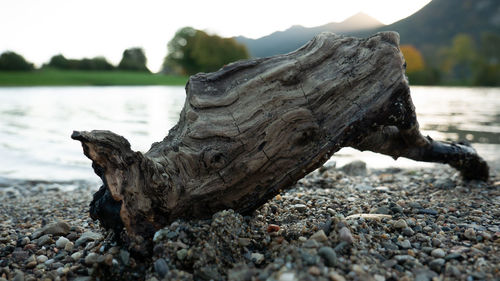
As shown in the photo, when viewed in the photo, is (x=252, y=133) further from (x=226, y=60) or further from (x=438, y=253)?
(x=226, y=60)

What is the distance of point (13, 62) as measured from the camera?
6122 cm

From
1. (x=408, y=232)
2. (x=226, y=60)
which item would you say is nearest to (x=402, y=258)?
(x=408, y=232)

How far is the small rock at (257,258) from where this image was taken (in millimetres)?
2797

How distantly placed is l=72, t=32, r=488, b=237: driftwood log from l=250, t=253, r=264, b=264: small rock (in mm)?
484

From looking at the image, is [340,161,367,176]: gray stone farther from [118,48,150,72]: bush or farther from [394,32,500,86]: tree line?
[118,48,150,72]: bush

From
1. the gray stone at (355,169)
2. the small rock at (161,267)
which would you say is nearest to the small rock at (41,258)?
the small rock at (161,267)

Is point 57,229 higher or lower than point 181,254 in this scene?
lower

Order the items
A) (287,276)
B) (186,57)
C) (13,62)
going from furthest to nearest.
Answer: (186,57)
(13,62)
(287,276)

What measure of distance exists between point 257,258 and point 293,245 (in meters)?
0.29

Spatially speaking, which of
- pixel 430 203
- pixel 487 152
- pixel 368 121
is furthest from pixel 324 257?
pixel 487 152

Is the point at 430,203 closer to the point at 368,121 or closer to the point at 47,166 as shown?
the point at 368,121

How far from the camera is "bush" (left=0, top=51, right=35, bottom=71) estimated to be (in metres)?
60.5

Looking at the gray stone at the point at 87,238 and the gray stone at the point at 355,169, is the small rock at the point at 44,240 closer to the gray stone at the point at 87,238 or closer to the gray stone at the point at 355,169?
the gray stone at the point at 87,238

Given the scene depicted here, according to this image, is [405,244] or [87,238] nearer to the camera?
[405,244]
